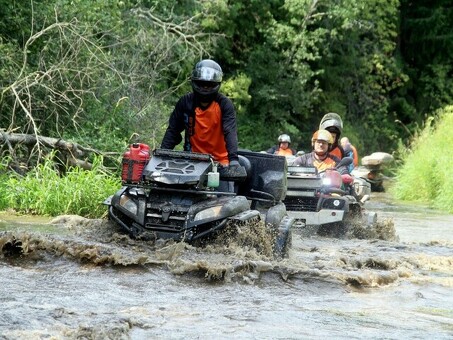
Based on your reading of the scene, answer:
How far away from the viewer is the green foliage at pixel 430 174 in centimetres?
2358

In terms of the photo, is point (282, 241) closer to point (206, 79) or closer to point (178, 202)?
point (178, 202)

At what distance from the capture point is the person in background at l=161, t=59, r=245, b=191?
10.9 meters

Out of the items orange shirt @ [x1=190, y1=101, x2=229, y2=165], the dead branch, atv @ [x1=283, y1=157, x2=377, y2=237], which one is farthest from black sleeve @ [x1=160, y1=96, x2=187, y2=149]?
the dead branch

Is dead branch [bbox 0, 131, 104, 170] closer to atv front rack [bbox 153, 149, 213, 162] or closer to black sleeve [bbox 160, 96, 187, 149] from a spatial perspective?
black sleeve [bbox 160, 96, 187, 149]

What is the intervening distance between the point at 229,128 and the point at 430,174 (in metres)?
15.3

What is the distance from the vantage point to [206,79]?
35.6 feet

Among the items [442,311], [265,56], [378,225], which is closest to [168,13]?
[265,56]

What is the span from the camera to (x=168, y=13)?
91.0ft

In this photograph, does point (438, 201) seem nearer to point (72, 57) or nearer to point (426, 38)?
point (72, 57)

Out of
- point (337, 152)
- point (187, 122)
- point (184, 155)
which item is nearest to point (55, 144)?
point (337, 152)

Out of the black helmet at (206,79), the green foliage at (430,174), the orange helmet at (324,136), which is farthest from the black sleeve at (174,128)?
the green foliage at (430,174)

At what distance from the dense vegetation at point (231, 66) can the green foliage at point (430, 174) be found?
16.8 feet

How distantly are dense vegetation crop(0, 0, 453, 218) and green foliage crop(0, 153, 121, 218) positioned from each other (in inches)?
38.9

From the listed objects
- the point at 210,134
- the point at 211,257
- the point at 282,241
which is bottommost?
the point at 211,257
